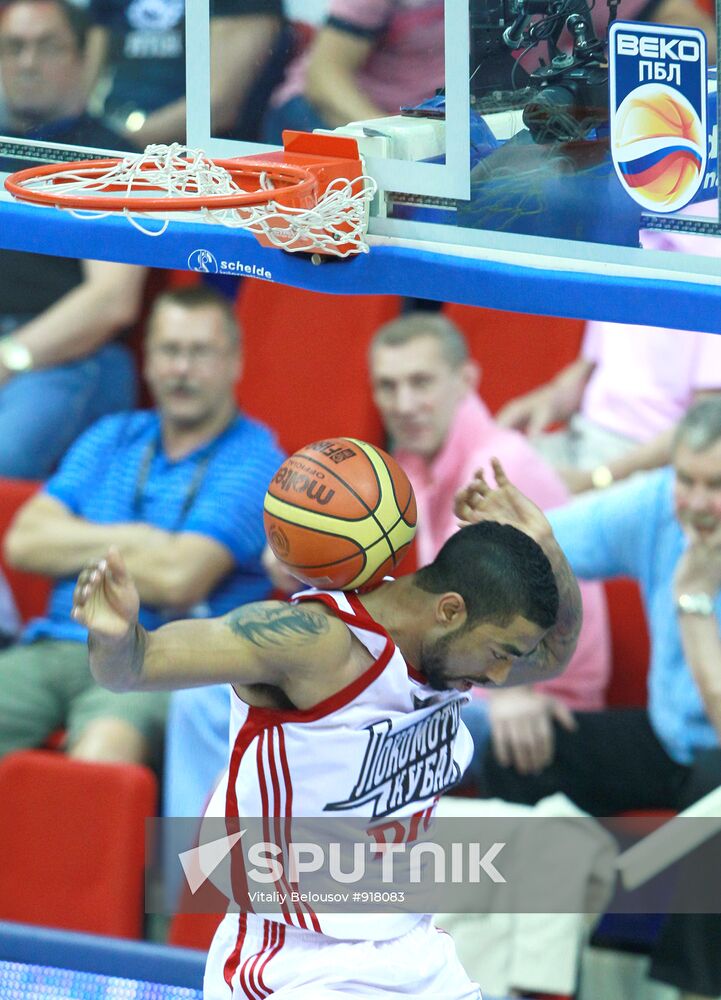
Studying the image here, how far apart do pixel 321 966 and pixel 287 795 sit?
0.41 metres

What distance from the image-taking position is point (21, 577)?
652 centimetres

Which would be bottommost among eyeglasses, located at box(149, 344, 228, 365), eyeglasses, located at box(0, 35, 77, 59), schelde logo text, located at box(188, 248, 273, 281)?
eyeglasses, located at box(149, 344, 228, 365)

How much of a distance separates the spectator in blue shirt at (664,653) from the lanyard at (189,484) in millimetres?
1336

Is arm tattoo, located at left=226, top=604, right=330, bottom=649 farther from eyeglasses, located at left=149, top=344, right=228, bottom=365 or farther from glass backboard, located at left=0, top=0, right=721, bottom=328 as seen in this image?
eyeglasses, located at left=149, top=344, right=228, bottom=365

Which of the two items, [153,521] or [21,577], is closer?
[153,521]

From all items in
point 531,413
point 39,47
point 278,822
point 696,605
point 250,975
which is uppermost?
point 39,47

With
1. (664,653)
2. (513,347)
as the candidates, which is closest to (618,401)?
(513,347)

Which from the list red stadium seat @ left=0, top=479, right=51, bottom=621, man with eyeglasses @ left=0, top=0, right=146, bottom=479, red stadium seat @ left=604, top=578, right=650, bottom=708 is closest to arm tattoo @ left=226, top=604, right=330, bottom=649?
red stadium seat @ left=604, top=578, right=650, bottom=708

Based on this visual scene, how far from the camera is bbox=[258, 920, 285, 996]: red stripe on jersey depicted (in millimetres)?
3514

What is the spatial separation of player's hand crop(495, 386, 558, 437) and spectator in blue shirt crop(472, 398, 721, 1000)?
0.59m

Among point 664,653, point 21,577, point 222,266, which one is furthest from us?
point 21,577

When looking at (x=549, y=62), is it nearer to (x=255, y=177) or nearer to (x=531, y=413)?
(x=255, y=177)

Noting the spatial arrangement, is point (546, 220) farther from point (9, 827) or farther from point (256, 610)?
point (9, 827)

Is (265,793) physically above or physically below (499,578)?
below
